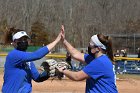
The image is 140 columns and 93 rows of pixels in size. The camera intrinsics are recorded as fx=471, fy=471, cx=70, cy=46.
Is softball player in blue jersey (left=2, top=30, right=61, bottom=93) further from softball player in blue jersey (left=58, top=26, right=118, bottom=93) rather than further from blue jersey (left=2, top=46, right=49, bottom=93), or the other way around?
softball player in blue jersey (left=58, top=26, right=118, bottom=93)

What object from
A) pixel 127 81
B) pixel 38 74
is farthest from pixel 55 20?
pixel 38 74


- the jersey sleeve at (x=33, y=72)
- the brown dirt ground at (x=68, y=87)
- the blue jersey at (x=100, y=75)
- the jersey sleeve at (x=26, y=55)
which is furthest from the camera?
the brown dirt ground at (x=68, y=87)

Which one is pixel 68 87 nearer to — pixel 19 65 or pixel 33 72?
pixel 33 72

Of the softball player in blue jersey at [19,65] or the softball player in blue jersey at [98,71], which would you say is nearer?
the softball player in blue jersey at [98,71]

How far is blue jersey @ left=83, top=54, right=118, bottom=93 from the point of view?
259 inches

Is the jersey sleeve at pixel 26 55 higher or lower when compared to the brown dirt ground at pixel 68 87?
higher

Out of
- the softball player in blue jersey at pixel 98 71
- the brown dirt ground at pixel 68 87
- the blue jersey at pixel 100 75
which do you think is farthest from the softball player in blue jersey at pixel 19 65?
the brown dirt ground at pixel 68 87

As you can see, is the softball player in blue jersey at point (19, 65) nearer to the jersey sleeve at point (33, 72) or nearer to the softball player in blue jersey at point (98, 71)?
the jersey sleeve at point (33, 72)

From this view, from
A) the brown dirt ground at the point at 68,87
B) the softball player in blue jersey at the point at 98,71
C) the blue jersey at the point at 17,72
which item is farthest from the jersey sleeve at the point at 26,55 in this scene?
the brown dirt ground at the point at 68,87

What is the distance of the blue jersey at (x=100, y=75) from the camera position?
6.59 metres

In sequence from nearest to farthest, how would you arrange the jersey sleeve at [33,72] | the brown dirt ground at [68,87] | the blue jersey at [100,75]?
the blue jersey at [100,75]
the jersey sleeve at [33,72]
the brown dirt ground at [68,87]

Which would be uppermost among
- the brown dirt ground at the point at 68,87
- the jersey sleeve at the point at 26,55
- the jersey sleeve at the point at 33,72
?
the jersey sleeve at the point at 26,55

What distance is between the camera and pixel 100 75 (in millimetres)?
6605

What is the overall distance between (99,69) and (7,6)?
105 metres
